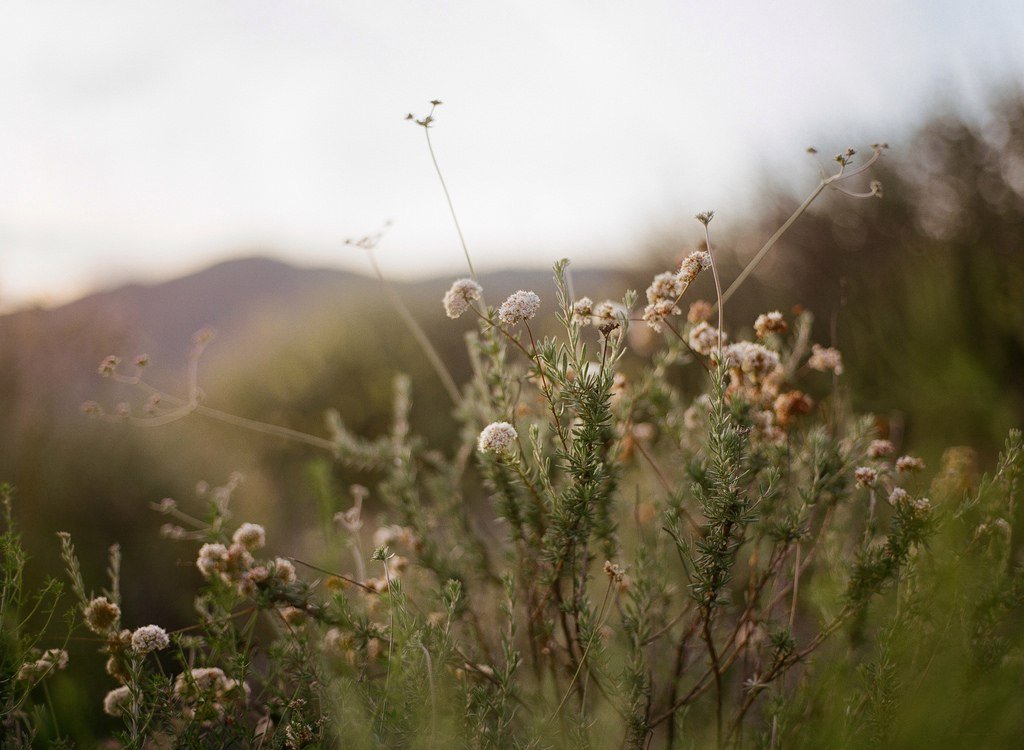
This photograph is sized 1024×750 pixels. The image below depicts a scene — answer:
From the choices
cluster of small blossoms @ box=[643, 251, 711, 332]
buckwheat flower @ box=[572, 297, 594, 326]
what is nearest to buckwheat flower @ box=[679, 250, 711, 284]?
cluster of small blossoms @ box=[643, 251, 711, 332]

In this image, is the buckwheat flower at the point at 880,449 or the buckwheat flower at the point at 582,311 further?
the buckwheat flower at the point at 880,449

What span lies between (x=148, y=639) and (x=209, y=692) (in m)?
0.17

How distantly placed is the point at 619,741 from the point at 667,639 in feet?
1.51

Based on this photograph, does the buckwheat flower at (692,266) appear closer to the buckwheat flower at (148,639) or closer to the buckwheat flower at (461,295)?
the buckwheat flower at (461,295)

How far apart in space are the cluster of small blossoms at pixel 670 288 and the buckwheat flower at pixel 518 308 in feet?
1.00

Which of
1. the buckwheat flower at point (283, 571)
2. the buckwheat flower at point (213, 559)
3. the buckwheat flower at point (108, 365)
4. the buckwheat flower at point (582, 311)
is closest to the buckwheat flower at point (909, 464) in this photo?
the buckwheat flower at point (582, 311)

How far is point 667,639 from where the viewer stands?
7.36ft

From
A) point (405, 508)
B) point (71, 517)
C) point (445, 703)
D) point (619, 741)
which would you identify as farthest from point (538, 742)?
point (71, 517)

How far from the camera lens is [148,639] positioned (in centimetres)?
148

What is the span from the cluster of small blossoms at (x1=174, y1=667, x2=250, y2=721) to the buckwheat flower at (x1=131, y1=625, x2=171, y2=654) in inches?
3.3

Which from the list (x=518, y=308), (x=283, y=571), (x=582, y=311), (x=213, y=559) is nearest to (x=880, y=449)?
(x=582, y=311)

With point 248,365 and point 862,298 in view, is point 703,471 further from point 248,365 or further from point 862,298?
point 248,365

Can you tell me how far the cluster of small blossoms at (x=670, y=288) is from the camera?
5.10 ft

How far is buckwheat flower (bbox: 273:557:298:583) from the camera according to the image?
1597 mm
